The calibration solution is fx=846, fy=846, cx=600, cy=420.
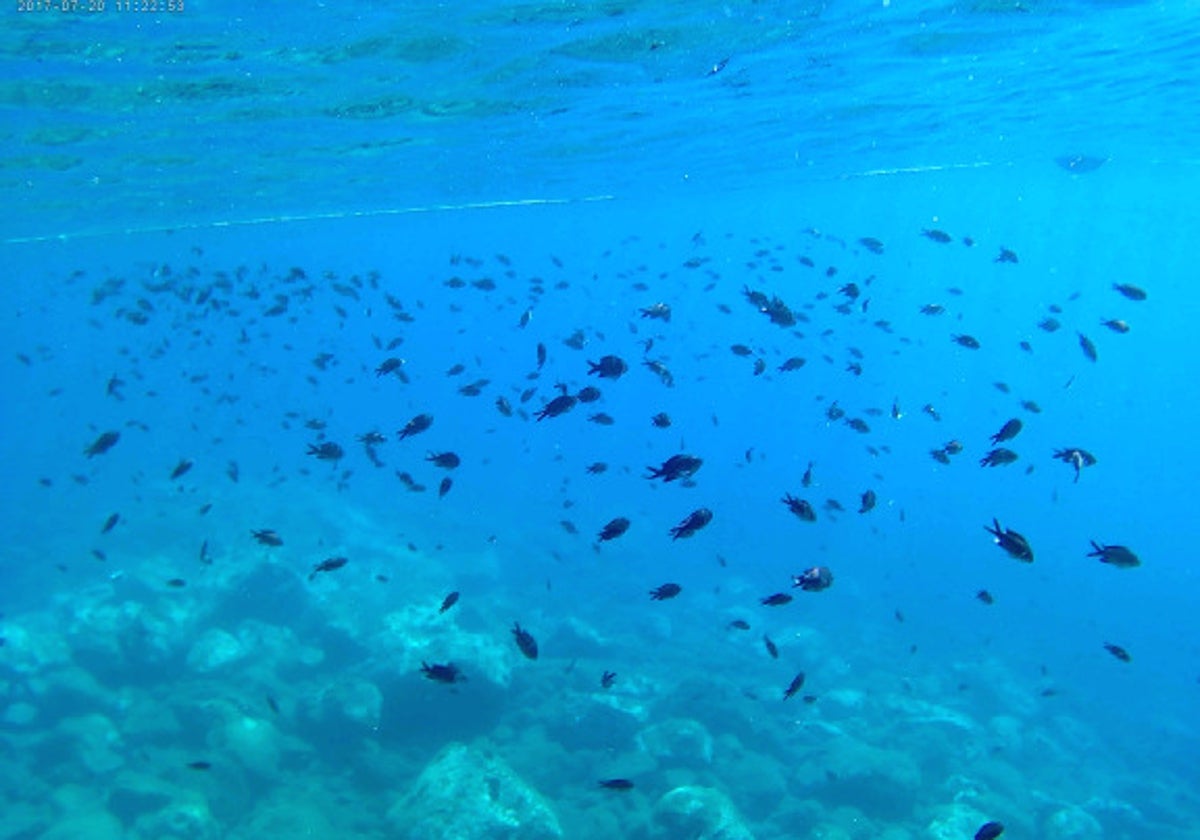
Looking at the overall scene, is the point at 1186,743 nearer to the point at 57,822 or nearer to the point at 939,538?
the point at 939,538

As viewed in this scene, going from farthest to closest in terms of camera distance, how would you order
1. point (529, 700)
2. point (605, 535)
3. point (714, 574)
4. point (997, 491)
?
point (997, 491)
point (714, 574)
point (529, 700)
point (605, 535)

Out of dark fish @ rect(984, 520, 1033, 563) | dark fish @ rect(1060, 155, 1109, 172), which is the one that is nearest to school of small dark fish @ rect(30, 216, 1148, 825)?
dark fish @ rect(984, 520, 1033, 563)

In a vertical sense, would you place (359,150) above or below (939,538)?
above

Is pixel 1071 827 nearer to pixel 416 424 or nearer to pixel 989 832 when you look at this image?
pixel 989 832

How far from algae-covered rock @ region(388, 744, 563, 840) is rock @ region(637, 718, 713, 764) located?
3.08m

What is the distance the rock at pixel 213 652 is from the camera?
62.7ft

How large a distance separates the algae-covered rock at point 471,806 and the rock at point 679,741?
3.08 m

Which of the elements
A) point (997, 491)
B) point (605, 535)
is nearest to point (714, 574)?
point (605, 535)

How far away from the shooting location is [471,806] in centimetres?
1294

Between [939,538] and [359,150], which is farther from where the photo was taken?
[939,538]

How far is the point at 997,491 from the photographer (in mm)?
60031

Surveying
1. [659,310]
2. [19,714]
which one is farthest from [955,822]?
[19,714]

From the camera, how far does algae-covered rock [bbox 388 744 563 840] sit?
1270 centimetres

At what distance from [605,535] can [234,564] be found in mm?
18758
